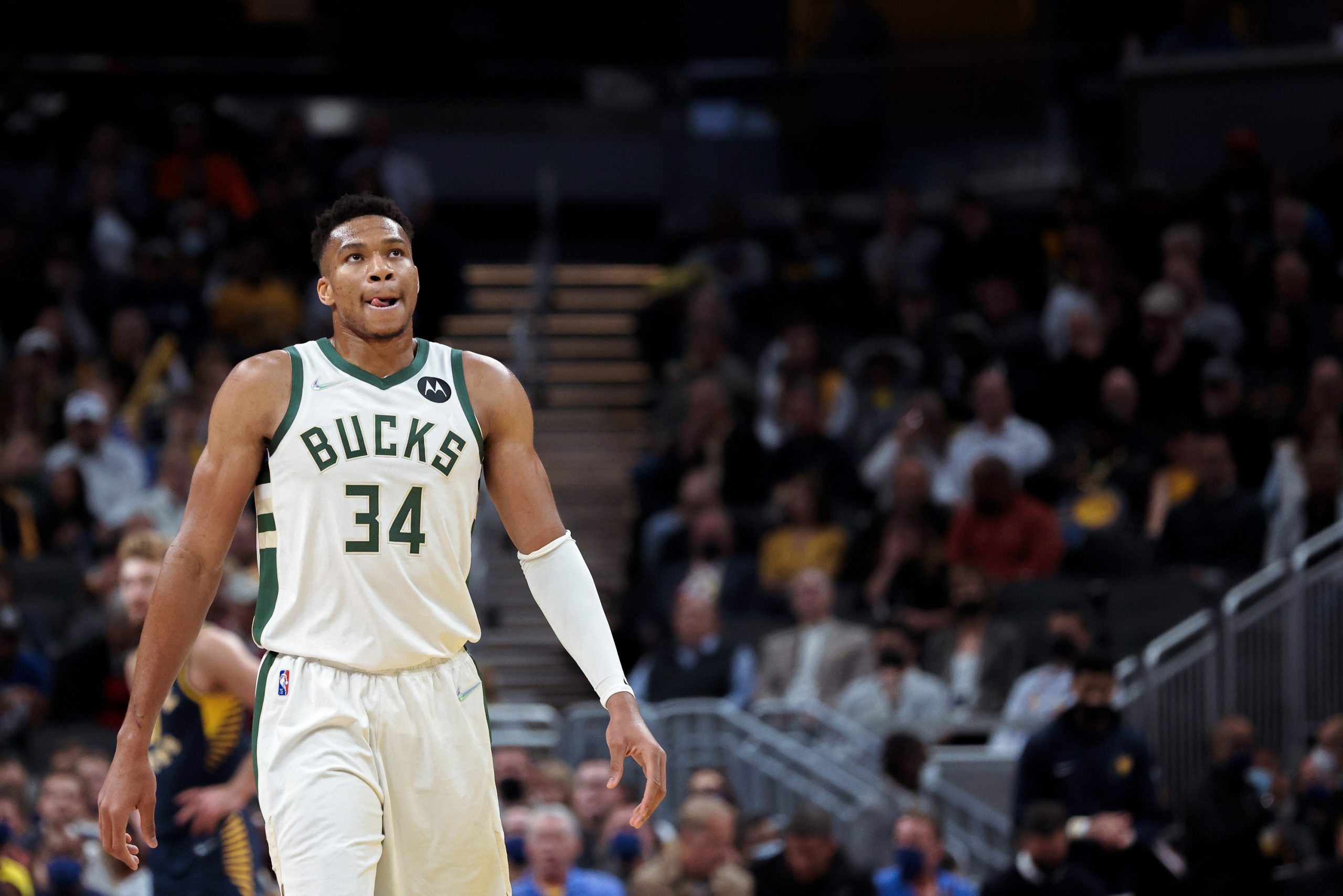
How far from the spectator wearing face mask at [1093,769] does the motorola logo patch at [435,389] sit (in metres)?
5.53

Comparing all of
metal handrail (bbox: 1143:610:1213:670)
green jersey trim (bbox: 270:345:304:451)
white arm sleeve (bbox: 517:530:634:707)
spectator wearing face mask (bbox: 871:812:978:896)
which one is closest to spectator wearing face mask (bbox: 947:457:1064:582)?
metal handrail (bbox: 1143:610:1213:670)

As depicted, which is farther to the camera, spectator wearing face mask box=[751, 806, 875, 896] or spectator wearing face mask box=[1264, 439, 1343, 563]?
spectator wearing face mask box=[1264, 439, 1343, 563]

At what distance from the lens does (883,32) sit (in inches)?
738

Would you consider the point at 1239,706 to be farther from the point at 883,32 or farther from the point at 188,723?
the point at 883,32

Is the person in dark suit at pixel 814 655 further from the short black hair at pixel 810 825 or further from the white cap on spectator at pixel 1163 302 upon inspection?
the white cap on spectator at pixel 1163 302

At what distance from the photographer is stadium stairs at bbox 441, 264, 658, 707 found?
14.1 meters

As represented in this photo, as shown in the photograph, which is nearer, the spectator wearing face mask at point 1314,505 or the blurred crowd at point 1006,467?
the blurred crowd at point 1006,467

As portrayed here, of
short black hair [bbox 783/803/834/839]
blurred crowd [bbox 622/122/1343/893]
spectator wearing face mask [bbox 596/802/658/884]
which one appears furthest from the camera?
blurred crowd [bbox 622/122/1343/893]

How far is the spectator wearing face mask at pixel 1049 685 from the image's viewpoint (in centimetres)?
1070

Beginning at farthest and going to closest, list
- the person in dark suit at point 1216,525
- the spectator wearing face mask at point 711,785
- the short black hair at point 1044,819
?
1. the person in dark suit at point 1216,525
2. the spectator wearing face mask at point 711,785
3. the short black hair at point 1044,819

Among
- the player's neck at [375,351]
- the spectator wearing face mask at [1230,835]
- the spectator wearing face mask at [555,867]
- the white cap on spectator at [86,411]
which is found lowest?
the spectator wearing face mask at [1230,835]

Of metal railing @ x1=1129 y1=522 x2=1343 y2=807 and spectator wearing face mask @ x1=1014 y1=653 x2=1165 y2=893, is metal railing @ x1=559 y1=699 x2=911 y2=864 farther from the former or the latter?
metal railing @ x1=1129 y1=522 x2=1343 y2=807

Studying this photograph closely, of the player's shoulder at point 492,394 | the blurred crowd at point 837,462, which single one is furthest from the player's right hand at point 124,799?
the blurred crowd at point 837,462

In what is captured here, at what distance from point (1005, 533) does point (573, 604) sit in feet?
25.5
